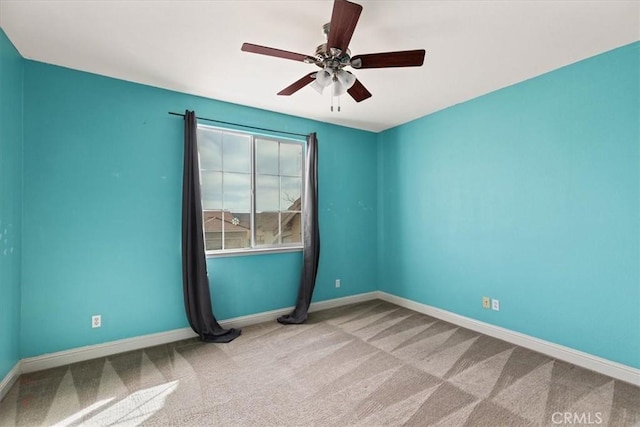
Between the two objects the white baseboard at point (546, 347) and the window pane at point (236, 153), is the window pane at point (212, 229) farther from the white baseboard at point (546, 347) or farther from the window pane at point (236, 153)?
the white baseboard at point (546, 347)

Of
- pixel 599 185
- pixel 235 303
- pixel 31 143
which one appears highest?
pixel 31 143

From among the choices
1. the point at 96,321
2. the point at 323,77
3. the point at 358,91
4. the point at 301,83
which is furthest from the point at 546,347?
the point at 96,321

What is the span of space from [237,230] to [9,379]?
2.08 m

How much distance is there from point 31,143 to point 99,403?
2.06m

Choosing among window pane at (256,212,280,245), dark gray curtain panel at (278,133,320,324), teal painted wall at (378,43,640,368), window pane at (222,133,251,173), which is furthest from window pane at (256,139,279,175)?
teal painted wall at (378,43,640,368)

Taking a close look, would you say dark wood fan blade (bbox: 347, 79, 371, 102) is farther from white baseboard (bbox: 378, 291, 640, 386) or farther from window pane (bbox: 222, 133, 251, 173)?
white baseboard (bbox: 378, 291, 640, 386)

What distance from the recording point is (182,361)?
102 inches

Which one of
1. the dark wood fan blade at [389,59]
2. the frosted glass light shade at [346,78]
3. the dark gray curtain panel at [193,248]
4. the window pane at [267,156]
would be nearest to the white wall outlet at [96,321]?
the dark gray curtain panel at [193,248]

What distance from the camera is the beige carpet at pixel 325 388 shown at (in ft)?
6.14

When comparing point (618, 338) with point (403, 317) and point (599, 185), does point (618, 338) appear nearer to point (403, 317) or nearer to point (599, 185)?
point (599, 185)

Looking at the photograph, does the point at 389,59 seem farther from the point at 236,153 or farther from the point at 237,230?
the point at 237,230

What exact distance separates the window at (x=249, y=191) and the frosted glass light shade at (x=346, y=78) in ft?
5.56

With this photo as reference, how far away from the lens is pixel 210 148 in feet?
10.9

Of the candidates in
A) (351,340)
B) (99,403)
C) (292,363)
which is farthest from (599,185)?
(99,403)
